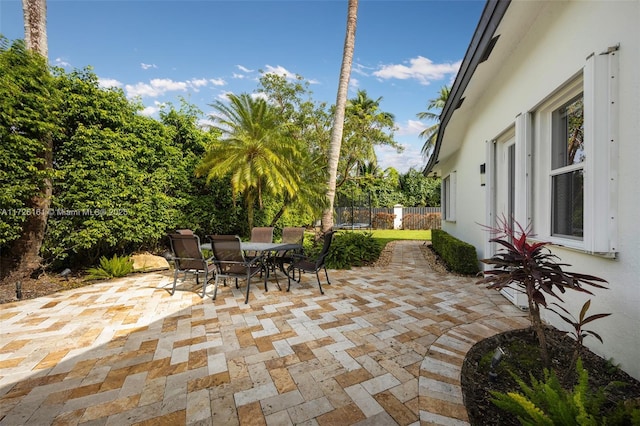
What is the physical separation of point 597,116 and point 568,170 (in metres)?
0.80

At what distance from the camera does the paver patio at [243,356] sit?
1841 mm

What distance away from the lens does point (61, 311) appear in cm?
378

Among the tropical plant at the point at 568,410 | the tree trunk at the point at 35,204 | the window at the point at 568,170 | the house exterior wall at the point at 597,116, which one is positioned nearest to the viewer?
the tropical plant at the point at 568,410

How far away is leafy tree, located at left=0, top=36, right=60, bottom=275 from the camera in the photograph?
447cm

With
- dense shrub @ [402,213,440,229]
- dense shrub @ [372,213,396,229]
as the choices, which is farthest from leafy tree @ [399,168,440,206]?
dense shrub @ [372,213,396,229]

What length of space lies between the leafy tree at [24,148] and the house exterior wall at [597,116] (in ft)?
24.3

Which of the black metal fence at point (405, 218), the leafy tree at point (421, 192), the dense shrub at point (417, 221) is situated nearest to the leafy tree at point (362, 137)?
the black metal fence at point (405, 218)

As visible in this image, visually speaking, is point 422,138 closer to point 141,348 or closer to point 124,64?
point 124,64

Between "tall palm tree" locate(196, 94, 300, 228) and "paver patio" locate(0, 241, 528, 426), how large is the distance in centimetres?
403

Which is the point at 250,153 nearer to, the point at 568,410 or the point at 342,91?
the point at 342,91

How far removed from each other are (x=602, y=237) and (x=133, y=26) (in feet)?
33.5

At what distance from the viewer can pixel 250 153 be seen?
320 inches

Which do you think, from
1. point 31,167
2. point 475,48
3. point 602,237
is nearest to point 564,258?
point 602,237

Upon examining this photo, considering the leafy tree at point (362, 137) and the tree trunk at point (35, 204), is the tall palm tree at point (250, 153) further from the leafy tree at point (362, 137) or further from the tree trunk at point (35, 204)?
the leafy tree at point (362, 137)
